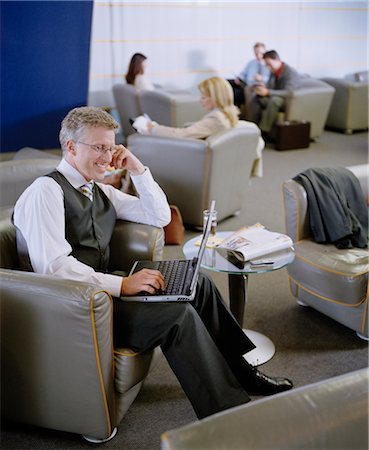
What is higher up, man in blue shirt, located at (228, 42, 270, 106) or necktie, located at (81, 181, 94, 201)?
man in blue shirt, located at (228, 42, 270, 106)

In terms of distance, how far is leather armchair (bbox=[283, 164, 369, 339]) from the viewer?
10.4ft

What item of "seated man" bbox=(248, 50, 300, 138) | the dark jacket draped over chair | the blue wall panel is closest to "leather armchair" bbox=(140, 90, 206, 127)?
"seated man" bbox=(248, 50, 300, 138)

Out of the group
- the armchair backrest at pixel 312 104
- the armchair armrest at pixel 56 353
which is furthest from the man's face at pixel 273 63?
the armchair armrest at pixel 56 353

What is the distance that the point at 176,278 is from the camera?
265cm

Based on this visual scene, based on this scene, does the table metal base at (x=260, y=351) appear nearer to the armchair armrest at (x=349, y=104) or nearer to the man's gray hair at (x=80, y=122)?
the man's gray hair at (x=80, y=122)

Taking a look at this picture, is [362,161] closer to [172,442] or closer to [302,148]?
[302,148]

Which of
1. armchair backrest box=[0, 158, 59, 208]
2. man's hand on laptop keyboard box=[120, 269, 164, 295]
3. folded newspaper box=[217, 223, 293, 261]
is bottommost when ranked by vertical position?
man's hand on laptop keyboard box=[120, 269, 164, 295]

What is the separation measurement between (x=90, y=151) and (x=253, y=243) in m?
0.87

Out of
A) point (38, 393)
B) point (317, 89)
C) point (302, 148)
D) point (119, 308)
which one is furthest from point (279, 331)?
point (317, 89)

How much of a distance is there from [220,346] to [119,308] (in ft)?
1.76

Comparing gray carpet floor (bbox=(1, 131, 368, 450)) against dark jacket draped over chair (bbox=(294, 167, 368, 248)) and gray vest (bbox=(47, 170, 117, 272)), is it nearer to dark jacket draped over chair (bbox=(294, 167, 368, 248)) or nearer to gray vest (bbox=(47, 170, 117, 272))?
dark jacket draped over chair (bbox=(294, 167, 368, 248))

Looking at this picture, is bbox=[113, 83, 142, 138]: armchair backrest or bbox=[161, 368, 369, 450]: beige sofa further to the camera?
bbox=[113, 83, 142, 138]: armchair backrest

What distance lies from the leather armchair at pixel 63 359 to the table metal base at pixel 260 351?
0.67 m

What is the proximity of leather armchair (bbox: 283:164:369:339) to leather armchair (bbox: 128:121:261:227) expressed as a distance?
A: 49.7 inches
